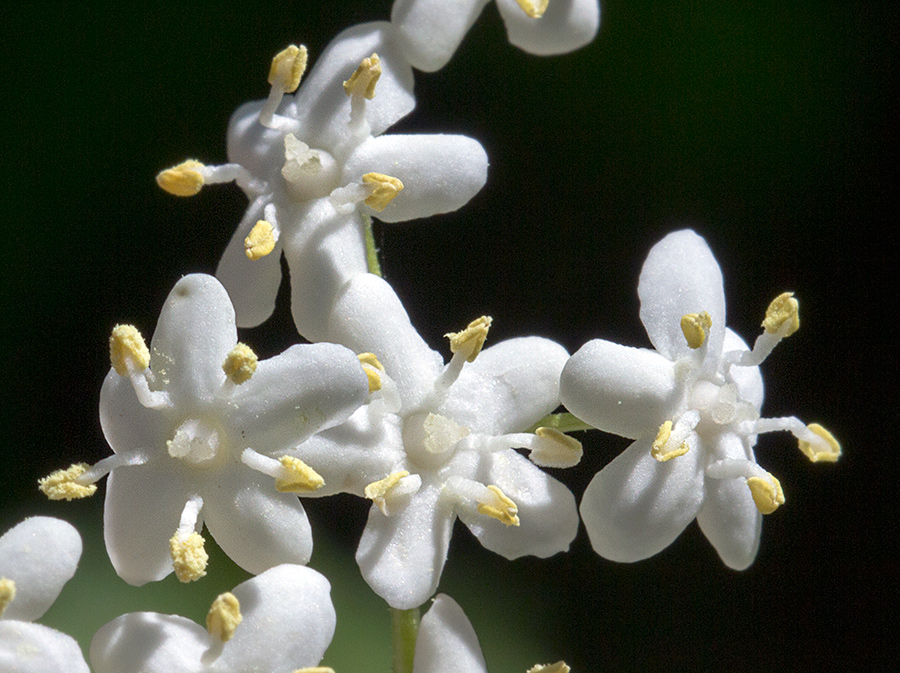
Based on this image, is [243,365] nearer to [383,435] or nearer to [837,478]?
[383,435]

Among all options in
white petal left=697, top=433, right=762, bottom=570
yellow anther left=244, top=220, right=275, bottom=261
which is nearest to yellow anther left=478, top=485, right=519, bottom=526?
white petal left=697, top=433, right=762, bottom=570

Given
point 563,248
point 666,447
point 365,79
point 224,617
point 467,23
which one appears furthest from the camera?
point 563,248

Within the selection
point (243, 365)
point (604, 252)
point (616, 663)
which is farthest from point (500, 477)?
point (616, 663)

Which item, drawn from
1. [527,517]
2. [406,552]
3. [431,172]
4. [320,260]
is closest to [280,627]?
[406,552]

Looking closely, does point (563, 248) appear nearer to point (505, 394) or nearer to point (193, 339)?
point (505, 394)

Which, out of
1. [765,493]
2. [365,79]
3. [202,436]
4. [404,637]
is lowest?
[404,637]

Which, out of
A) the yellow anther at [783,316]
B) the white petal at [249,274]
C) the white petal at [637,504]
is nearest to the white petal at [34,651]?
the white petal at [249,274]

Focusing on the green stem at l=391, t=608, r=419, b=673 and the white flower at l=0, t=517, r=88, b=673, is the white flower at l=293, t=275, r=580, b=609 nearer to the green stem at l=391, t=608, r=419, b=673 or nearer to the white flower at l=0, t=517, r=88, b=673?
the green stem at l=391, t=608, r=419, b=673
